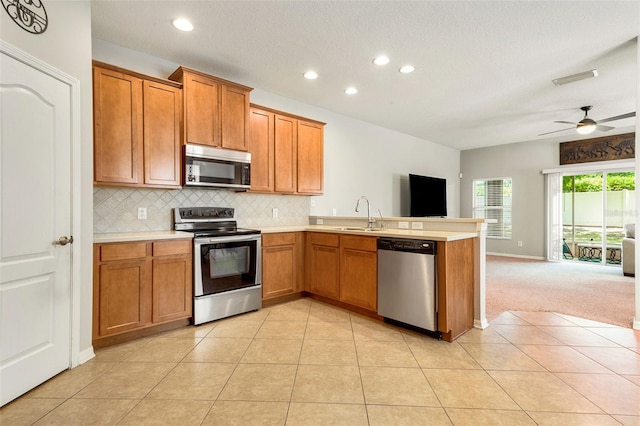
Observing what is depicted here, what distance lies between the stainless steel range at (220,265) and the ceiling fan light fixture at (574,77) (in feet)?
13.2

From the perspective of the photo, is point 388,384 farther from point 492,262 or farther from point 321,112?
point 492,262

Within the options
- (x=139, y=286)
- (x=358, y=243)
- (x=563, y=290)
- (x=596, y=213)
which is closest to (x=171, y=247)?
(x=139, y=286)

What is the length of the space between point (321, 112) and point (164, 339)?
3.78 meters

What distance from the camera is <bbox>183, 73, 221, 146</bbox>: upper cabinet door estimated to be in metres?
3.06

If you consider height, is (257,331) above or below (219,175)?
below

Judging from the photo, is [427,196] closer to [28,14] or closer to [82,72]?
[82,72]

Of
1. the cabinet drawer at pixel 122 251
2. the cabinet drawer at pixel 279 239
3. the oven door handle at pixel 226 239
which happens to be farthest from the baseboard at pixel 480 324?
the cabinet drawer at pixel 122 251

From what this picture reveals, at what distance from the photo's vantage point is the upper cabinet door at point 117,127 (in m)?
2.61

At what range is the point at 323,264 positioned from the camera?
3688 mm

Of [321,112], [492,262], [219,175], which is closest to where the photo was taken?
[219,175]

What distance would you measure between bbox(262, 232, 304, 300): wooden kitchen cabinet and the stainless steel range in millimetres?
128

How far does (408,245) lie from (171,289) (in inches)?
87.7

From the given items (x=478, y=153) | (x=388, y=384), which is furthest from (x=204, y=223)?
(x=478, y=153)

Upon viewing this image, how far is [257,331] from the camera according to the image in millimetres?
2857
